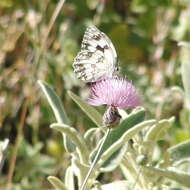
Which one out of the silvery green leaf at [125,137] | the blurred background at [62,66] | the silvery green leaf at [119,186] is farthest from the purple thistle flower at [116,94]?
the blurred background at [62,66]

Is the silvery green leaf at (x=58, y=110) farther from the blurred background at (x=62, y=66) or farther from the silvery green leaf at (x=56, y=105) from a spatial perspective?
the blurred background at (x=62, y=66)

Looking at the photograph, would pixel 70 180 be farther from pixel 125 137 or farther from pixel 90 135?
pixel 125 137

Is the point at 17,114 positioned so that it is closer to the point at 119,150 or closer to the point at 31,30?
the point at 31,30

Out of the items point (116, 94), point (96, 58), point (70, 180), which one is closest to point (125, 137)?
point (116, 94)

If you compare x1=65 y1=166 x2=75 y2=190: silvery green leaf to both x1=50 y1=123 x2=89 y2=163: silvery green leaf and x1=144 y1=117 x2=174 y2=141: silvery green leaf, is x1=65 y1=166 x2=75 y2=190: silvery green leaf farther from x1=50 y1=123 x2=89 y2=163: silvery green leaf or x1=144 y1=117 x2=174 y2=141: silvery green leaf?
x1=144 y1=117 x2=174 y2=141: silvery green leaf

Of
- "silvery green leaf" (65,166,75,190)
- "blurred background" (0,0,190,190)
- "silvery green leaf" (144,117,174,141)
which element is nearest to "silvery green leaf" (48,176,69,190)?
"silvery green leaf" (65,166,75,190)

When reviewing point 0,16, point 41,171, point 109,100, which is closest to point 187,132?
point 41,171
